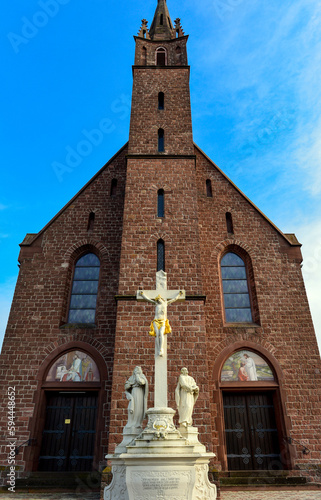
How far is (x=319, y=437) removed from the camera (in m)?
11.6

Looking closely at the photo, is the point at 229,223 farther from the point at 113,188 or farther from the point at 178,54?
the point at 178,54

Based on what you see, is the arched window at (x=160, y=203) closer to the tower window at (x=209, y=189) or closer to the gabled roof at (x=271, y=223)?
the tower window at (x=209, y=189)

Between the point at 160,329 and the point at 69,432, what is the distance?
20.7 feet

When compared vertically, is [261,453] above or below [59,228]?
below

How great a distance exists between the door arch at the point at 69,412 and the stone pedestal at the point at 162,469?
209 inches

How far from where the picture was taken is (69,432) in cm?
1209

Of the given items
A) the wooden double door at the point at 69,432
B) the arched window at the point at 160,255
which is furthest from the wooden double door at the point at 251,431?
the arched window at the point at 160,255

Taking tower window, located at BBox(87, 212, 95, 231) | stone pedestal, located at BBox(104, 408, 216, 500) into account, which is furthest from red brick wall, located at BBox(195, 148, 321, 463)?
stone pedestal, located at BBox(104, 408, 216, 500)

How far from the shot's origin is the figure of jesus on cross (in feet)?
26.5

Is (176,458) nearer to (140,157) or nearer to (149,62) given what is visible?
(140,157)

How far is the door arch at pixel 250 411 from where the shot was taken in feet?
38.2

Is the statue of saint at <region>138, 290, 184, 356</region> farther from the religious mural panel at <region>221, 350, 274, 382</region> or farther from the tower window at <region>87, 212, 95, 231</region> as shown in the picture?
the tower window at <region>87, 212, 95, 231</region>

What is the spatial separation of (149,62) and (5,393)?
16.0 meters

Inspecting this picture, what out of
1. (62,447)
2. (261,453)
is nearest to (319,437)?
(261,453)
